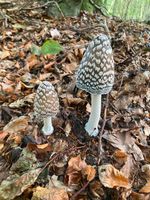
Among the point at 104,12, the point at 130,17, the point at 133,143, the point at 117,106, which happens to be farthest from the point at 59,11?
the point at 133,143

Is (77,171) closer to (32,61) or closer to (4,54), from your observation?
(32,61)

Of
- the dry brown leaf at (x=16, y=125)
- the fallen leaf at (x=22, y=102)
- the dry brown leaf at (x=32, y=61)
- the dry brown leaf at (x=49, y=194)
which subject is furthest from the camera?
the dry brown leaf at (x=32, y=61)

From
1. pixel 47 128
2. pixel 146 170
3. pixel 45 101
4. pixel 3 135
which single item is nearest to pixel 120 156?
pixel 146 170

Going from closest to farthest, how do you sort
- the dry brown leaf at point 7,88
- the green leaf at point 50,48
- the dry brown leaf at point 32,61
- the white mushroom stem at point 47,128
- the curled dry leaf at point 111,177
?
the curled dry leaf at point 111,177, the white mushroom stem at point 47,128, the dry brown leaf at point 7,88, the green leaf at point 50,48, the dry brown leaf at point 32,61

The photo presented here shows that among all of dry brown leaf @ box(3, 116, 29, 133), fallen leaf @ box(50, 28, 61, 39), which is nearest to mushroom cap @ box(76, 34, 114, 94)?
dry brown leaf @ box(3, 116, 29, 133)

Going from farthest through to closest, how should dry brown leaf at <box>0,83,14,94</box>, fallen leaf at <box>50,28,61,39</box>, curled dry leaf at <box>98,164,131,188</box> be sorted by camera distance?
fallen leaf at <box>50,28,61,39</box> < dry brown leaf at <box>0,83,14,94</box> < curled dry leaf at <box>98,164,131,188</box>

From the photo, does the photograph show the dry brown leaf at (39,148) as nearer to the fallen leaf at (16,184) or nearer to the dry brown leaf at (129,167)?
the fallen leaf at (16,184)

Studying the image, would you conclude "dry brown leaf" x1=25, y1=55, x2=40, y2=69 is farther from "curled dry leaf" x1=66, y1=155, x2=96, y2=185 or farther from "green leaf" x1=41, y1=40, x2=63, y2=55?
"curled dry leaf" x1=66, y1=155, x2=96, y2=185

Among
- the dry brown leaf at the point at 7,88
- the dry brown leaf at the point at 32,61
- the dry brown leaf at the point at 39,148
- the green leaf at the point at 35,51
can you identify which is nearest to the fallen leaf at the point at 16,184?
the dry brown leaf at the point at 39,148
